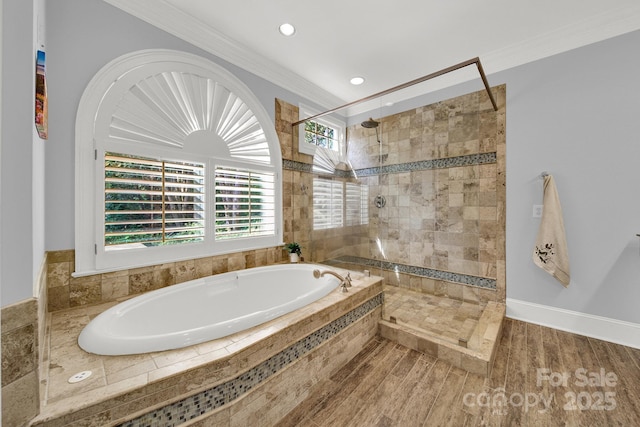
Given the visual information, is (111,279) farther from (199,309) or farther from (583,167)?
(583,167)

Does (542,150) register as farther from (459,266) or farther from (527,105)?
(459,266)

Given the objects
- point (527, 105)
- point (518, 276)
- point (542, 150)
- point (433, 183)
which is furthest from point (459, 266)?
point (527, 105)

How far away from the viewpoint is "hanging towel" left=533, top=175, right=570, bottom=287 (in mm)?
2150

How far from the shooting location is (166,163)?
1871 millimetres

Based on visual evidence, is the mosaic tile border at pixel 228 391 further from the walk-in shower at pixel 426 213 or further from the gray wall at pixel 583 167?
the gray wall at pixel 583 167

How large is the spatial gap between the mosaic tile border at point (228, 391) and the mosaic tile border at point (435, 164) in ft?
6.41

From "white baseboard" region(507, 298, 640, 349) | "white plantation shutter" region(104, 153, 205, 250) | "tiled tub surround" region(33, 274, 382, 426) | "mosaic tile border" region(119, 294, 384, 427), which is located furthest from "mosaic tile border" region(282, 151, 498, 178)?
"mosaic tile border" region(119, 294, 384, 427)

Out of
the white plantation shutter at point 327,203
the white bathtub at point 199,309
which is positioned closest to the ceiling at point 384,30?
the white plantation shutter at point 327,203

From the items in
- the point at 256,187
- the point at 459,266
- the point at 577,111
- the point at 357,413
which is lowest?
the point at 357,413

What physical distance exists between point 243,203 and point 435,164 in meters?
2.13

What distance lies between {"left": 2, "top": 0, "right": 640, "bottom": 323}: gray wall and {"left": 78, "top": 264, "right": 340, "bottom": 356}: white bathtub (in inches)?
25.8

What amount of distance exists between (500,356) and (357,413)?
127 cm

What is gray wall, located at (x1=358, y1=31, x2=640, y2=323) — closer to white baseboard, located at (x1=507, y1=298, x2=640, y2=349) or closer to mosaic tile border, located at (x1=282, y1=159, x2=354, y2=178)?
white baseboard, located at (x1=507, y1=298, x2=640, y2=349)

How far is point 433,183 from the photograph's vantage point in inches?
107
